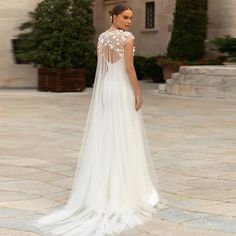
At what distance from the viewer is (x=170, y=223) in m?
5.04

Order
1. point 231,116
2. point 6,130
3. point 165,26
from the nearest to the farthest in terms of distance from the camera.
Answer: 1. point 6,130
2. point 231,116
3. point 165,26

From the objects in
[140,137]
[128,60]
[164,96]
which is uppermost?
[128,60]

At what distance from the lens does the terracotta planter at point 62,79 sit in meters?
17.4

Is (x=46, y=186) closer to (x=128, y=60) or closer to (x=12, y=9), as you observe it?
(x=128, y=60)

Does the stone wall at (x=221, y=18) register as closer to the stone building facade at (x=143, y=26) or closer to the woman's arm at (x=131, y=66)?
the stone building facade at (x=143, y=26)

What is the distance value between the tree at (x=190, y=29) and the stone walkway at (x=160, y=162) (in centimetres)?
555

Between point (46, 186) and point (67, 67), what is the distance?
36.7 ft

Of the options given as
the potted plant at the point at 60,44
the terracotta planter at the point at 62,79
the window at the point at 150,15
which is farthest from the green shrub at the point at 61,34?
the window at the point at 150,15

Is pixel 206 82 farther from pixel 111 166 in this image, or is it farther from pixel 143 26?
pixel 111 166

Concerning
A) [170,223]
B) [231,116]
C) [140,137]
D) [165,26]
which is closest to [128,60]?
[140,137]

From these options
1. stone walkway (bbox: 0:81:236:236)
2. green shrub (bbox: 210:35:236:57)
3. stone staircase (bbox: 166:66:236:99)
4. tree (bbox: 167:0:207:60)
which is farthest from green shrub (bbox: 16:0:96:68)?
green shrub (bbox: 210:35:236:57)

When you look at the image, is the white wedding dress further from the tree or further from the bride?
the tree

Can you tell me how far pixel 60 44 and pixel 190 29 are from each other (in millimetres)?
4984

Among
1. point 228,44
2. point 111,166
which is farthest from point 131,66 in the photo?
point 228,44
